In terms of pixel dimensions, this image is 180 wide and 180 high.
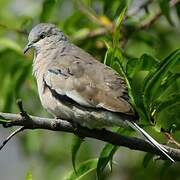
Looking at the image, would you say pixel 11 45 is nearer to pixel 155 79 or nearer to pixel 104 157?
pixel 104 157

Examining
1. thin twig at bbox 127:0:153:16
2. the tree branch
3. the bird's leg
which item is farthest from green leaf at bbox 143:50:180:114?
thin twig at bbox 127:0:153:16

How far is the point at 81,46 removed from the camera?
699 centimetres

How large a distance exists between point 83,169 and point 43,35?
75.8 inches

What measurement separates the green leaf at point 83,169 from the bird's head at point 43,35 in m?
1.68

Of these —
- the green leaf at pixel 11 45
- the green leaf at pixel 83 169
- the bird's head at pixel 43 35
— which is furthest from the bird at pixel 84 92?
the green leaf at pixel 11 45

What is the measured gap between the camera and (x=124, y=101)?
Result: 4742 millimetres

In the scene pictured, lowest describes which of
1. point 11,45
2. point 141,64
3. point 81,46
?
point 11,45

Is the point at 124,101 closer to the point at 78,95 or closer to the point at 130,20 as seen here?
the point at 78,95

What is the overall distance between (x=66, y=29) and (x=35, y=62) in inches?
40.1

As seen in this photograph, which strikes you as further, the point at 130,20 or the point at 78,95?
the point at 130,20

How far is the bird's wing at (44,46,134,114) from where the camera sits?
4.78 m

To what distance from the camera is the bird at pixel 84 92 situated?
469 cm

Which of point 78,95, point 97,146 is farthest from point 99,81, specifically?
point 97,146

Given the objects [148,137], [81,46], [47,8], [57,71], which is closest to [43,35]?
[47,8]
